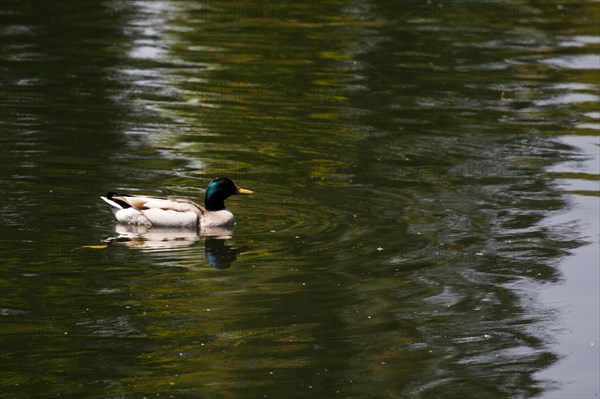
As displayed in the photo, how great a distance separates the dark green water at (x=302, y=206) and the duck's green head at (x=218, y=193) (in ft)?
1.40

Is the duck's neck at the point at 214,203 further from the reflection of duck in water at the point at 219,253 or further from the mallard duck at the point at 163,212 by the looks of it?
the reflection of duck in water at the point at 219,253

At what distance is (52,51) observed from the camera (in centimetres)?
2227

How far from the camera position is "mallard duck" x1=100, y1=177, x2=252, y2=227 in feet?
46.1

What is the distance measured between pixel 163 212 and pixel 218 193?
0.68 m

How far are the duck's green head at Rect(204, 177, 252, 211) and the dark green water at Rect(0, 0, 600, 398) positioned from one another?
1.40 ft

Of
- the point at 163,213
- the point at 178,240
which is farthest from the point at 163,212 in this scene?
the point at 178,240

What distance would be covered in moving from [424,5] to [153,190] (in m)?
13.9

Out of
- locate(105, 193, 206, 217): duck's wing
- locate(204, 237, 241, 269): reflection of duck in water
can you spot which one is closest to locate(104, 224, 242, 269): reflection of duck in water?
locate(204, 237, 241, 269): reflection of duck in water

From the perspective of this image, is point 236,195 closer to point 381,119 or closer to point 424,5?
point 381,119

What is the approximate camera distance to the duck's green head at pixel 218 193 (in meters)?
14.5

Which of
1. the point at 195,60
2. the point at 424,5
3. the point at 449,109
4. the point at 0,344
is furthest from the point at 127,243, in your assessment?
the point at 424,5

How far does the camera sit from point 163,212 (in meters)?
14.1

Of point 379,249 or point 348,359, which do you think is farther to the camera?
point 379,249

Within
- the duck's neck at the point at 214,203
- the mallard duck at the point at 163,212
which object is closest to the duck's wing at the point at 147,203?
the mallard duck at the point at 163,212
